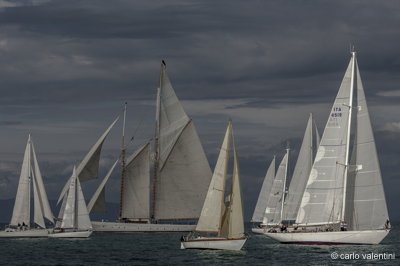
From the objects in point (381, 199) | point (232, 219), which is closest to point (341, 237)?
point (381, 199)

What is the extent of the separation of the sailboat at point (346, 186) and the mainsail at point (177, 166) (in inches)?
1514

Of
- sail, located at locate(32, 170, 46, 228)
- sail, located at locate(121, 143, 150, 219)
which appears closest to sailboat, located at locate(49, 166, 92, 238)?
sail, located at locate(32, 170, 46, 228)

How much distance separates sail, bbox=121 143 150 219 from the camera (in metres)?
120

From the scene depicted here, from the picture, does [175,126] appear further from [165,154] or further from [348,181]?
[348,181]

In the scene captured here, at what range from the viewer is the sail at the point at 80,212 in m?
107

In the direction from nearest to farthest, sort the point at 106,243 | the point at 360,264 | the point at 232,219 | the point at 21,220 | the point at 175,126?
the point at 360,264 → the point at 232,219 → the point at 106,243 → the point at 21,220 → the point at 175,126

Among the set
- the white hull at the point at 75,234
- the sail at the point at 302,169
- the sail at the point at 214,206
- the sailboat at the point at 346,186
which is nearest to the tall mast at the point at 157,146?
the white hull at the point at 75,234

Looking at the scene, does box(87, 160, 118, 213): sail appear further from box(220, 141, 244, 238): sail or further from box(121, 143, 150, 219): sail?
box(220, 141, 244, 238): sail

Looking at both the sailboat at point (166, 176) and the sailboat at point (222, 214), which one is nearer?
the sailboat at point (222, 214)

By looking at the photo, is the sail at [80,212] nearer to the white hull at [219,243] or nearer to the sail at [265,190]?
the white hull at [219,243]

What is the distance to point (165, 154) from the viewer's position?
403ft

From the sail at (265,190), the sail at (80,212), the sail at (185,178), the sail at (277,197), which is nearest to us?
the sail at (80,212)

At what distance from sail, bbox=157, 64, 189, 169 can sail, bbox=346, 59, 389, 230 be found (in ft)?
141

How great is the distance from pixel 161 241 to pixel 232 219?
3218 centimetres
